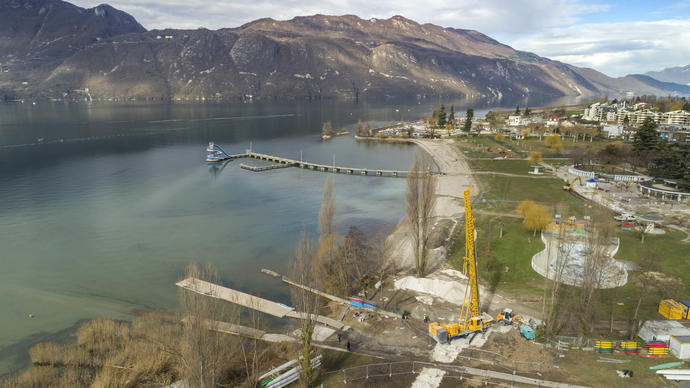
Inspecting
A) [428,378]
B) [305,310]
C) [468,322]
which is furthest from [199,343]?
[468,322]

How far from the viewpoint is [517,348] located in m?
27.3

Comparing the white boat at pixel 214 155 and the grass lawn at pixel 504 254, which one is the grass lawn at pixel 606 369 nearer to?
the grass lawn at pixel 504 254

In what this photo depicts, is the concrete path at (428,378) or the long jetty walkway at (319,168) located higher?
the long jetty walkway at (319,168)

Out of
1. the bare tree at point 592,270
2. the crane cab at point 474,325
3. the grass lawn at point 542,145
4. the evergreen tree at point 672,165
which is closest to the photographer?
the crane cab at point 474,325

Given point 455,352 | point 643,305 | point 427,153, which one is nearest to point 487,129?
point 427,153

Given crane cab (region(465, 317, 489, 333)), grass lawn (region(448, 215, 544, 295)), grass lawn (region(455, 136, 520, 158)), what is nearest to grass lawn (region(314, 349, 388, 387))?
crane cab (region(465, 317, 489, 333))

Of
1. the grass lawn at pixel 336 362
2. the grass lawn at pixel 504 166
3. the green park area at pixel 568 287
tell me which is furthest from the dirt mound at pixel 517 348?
the grass lawn at pixel 504 166

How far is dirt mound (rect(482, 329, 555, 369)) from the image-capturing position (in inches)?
1025

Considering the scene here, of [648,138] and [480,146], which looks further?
[480,146]

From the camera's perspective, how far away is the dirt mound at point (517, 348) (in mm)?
26047

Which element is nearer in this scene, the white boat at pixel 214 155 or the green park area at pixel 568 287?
the green park area at pixel 568 287

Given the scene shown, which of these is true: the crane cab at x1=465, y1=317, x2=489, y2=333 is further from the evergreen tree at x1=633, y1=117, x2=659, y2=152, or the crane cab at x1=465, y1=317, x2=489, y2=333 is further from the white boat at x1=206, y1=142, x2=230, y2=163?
the white boat at x1=206, y1=142, x2=230, y2=163

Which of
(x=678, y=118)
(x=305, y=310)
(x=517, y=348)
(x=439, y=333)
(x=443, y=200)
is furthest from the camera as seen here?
(x=678, y=118)

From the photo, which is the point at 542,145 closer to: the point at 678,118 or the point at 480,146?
the point at 480,146
